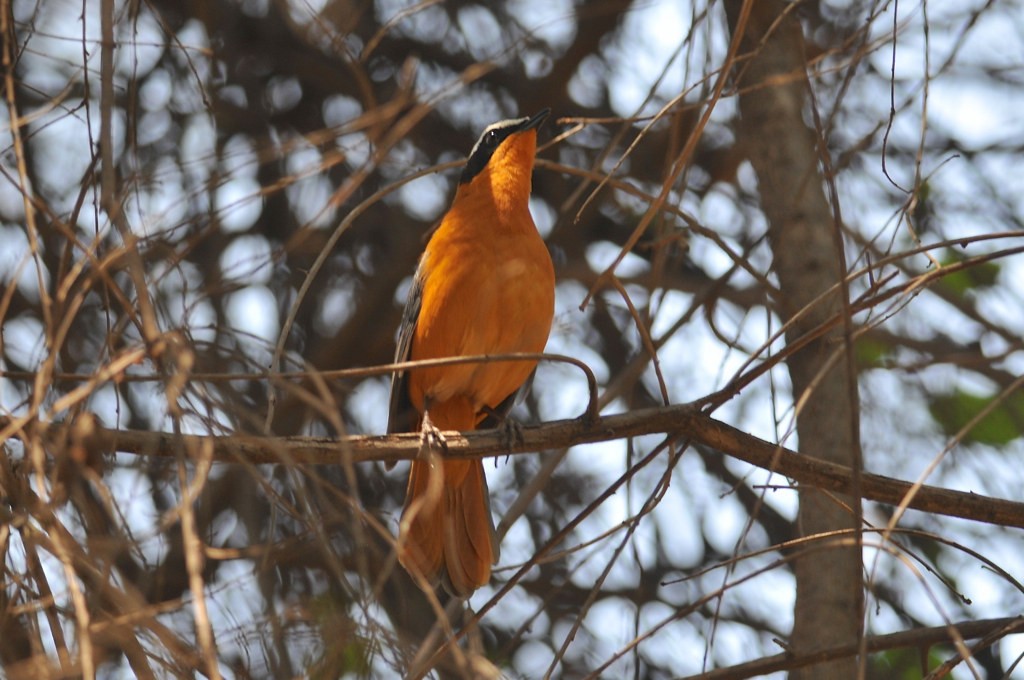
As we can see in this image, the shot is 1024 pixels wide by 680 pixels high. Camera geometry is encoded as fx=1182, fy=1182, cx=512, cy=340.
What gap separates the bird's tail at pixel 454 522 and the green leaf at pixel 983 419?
2.12m

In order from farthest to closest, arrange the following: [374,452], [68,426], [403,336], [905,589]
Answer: [905,589], [403,336], [374,452], [68,426]

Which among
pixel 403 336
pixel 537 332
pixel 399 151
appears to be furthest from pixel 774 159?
pixel 399 151

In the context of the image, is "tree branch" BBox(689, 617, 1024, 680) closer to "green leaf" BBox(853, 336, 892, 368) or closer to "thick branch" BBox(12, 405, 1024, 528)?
"thick branch" BBox(12, 405, 1024, 528)

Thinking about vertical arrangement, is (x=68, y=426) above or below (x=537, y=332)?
below

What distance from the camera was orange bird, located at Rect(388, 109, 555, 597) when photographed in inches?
181

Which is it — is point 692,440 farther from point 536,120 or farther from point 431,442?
point 536,120

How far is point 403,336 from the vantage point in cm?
487

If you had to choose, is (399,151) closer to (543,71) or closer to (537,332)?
(543,71)

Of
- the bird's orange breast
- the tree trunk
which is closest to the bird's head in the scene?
the bird's orange breast

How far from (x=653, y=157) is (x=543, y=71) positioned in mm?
696

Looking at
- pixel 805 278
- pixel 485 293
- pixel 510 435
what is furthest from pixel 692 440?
pixel 485 293

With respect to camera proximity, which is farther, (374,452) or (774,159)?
(774,159)

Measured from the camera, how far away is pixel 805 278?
440cm

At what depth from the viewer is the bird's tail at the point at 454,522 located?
473 centimetres
